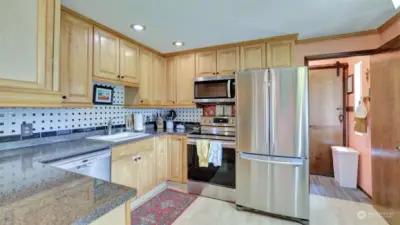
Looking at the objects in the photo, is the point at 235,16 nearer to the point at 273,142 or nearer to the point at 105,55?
the point at 273,142

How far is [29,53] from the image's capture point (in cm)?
117

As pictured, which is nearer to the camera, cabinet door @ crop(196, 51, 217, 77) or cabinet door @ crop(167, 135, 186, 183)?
cabinet door @ crop(167, 135, 186, 183)

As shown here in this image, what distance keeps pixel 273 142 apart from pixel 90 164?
73.2 inches

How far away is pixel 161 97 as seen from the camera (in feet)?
10.7

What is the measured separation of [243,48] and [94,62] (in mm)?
1926

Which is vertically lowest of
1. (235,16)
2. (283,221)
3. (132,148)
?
(283,221)

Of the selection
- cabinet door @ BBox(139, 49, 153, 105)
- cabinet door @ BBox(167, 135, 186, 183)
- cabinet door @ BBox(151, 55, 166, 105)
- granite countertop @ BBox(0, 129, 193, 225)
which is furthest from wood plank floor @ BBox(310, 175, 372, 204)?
granite countertop @ BBox(0, 129, 193, 225)

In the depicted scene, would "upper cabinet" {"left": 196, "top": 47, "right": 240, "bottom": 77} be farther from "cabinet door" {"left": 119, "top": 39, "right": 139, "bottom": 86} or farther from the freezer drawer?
the freezer drawer

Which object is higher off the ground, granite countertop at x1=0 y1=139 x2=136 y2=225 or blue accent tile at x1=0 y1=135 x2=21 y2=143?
blue accent tile at x1=0 y1=135 x2=21 y2=143

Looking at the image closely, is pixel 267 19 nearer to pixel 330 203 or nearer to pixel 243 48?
pixel 243 48

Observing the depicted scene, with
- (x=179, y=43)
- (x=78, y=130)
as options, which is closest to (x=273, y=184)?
(x=179, y=43)

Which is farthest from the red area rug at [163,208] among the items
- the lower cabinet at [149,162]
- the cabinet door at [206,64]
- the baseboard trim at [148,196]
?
the cabinet door at [206,64]

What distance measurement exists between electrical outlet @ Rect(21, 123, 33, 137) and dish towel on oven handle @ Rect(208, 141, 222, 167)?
1.90m

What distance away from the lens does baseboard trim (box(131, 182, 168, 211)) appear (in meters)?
2.38
